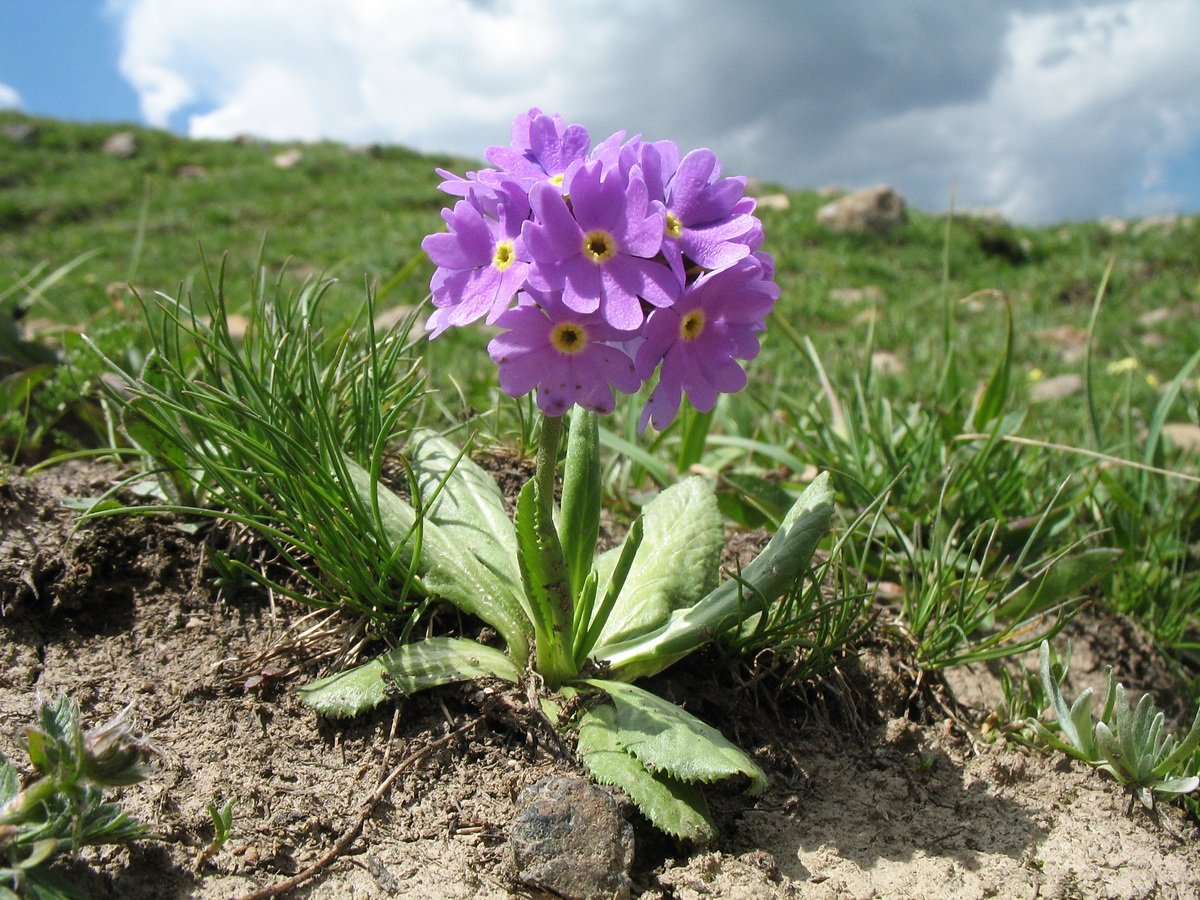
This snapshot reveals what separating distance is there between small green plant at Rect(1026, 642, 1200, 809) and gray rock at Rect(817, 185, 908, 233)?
397 inches

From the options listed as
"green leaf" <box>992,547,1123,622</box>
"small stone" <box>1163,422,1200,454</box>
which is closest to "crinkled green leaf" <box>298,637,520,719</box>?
"green leaf" <box>992,547,1123,622</box>

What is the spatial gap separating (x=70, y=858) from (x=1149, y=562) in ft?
9.50

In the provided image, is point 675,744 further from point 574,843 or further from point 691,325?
point 691,325

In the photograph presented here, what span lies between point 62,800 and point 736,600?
128cm

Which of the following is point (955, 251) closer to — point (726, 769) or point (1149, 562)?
point (1149, 562)

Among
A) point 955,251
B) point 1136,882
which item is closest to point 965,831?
point 1136,882

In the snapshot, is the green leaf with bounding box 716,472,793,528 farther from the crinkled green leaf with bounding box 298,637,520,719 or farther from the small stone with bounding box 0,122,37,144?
the small stone with bounding box 0,122,37,144

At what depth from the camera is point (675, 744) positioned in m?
1.69

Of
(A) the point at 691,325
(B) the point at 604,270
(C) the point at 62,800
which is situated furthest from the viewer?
(A) the point at 691,325

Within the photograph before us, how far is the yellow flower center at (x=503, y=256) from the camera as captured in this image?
5.25ft

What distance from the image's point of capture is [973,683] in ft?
7.93

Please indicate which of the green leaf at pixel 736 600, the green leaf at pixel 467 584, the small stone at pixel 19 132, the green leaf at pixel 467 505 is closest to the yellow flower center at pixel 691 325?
the green leaf at pixel 736 600

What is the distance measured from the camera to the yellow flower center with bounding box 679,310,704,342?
1.63 meters

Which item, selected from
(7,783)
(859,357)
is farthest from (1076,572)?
(859,357)
